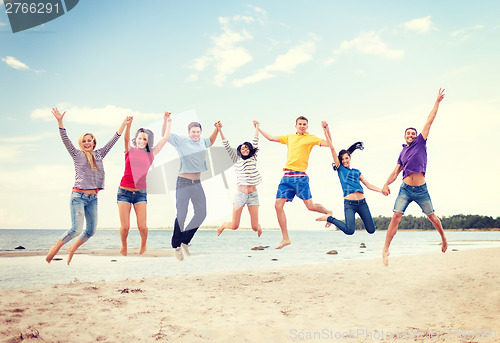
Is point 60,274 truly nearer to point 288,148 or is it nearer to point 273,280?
point 273,280

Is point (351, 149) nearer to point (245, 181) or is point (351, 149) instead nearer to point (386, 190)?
point (386, 190)

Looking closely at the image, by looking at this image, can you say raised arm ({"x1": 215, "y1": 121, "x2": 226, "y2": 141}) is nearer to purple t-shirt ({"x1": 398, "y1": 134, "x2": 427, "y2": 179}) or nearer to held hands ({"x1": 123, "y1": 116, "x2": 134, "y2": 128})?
held hands ({"x1": 123, "y1": 116, "x2": 134, "y2": 128})

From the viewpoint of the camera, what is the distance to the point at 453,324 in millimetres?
13461

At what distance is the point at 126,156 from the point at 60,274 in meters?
25.7

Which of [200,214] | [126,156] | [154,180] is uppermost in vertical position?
[126,156]

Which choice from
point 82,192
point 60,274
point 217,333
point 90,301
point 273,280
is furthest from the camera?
point 60,274

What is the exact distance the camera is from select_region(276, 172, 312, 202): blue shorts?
8.27 metres

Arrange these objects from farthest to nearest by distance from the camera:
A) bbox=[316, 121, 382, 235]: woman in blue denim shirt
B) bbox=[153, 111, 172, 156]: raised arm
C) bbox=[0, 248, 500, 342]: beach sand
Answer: bbox=[0, 248, 500, 342]: beach sand
bbox=[316, 121, 382, 235]: woman in blue denim shirt
bbox=[153, 111, 172, 156]: raised arm

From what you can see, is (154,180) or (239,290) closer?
(154,180)

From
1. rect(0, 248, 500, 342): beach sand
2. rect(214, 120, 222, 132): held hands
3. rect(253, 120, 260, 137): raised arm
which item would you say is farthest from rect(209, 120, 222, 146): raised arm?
rect(0, 248, 500, 342): beach sand

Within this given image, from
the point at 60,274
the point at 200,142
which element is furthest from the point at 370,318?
the point at 60,274

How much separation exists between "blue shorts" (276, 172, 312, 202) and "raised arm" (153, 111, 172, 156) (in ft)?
8.54

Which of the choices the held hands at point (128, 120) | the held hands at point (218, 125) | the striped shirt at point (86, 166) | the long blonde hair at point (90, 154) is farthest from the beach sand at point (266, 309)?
the held hands at point (128, 120)

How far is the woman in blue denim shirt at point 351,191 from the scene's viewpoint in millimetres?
8648
